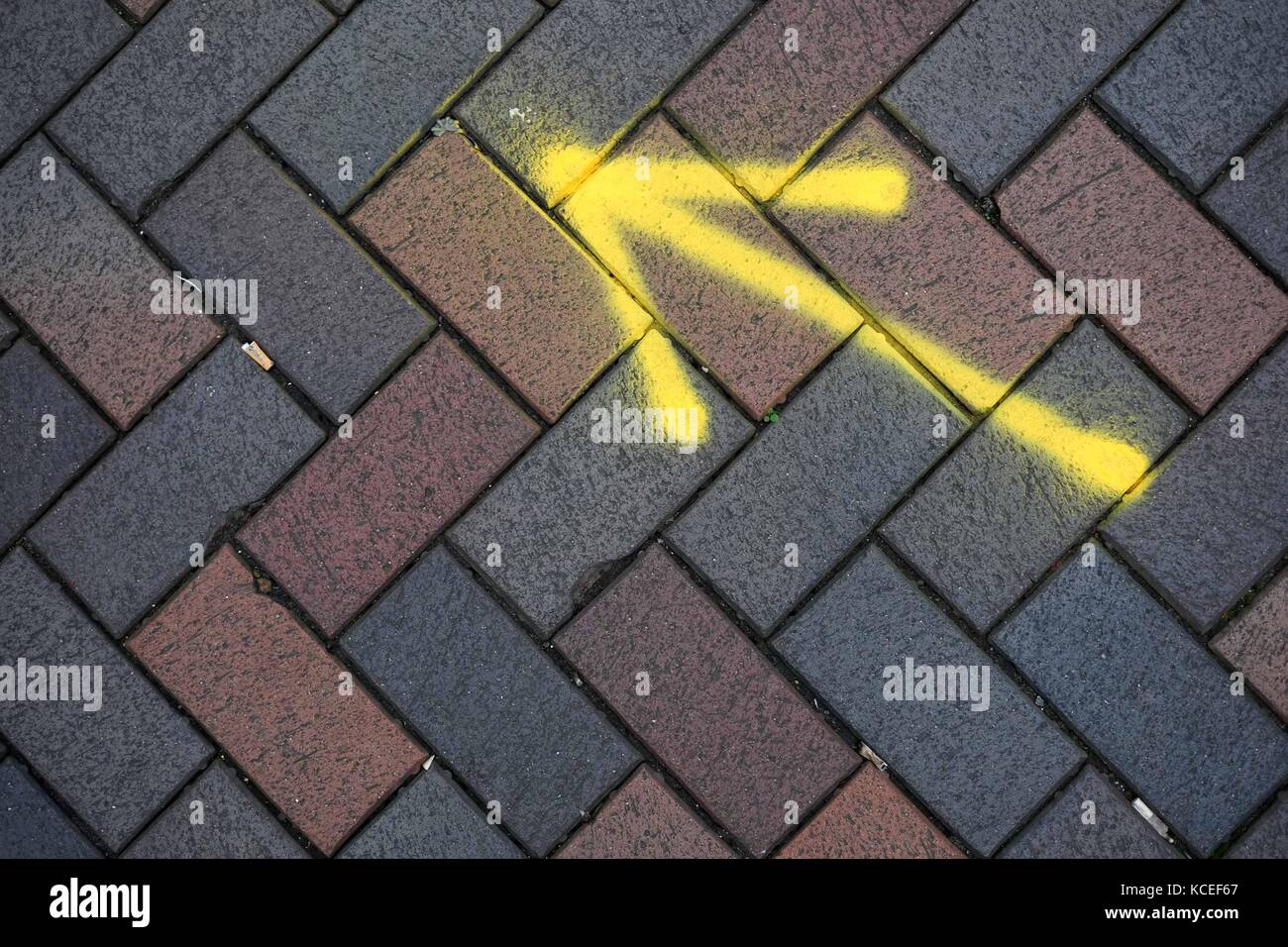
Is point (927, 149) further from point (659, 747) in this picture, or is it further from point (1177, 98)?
point (659, 747)

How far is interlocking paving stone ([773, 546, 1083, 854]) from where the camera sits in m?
2.67

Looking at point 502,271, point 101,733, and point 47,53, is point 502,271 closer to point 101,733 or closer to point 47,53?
point 47,53

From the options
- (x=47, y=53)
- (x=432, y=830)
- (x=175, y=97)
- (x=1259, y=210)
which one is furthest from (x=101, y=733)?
(x=1259, y=210)

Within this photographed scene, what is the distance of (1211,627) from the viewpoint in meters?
2.68

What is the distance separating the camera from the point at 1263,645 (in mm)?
2668

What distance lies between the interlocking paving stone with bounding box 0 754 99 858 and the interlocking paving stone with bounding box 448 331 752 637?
3.61ft

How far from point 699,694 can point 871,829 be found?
48 cm

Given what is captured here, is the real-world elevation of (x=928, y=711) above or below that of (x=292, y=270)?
below

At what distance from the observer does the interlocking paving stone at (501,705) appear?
2684mm

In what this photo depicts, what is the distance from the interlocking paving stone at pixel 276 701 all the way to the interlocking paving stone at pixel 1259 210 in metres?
2.17

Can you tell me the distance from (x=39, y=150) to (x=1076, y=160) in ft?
7.71

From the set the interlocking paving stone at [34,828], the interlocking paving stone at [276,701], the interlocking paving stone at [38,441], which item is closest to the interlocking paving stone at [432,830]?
the interlocking paving stone at [276,701]

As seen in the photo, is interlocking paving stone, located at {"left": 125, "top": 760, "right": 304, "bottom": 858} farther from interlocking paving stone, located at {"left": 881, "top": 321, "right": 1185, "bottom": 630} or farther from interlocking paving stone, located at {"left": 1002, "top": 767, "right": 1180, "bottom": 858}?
interlocking paving stone, located at {"left": 1002, "top": 767, "right": 1180, "bottom": 858}
